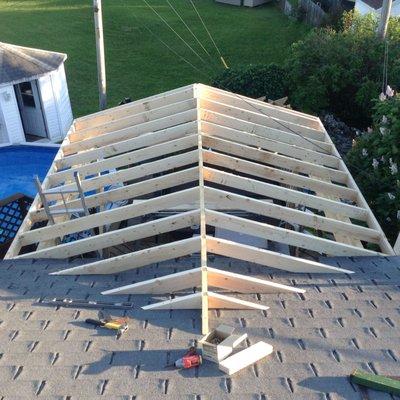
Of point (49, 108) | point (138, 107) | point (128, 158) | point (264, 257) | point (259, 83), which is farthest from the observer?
point (259, 83)

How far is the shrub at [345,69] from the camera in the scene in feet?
53.1

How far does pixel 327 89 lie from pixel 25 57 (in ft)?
34.4

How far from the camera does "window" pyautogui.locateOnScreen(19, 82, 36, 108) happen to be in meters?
16.4

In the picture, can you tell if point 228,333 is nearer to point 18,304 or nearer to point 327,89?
point 18,304

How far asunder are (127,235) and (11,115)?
10927 millimetres

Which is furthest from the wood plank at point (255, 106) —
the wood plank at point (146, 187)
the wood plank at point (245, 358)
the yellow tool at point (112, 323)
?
the wood plank at point (245, 358)

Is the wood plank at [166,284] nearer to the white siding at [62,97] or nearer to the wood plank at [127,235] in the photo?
the wood plank at [127,235]

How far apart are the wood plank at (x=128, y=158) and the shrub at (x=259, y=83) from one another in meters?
10.1

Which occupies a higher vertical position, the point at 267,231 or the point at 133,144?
the point at 267,231

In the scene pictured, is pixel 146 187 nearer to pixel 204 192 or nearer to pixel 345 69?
pixel 204 192

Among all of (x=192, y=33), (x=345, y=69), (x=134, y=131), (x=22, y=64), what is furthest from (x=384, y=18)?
(x=192, y=33)

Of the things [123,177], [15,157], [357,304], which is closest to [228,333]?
[357,304]

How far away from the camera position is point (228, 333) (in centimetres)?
492

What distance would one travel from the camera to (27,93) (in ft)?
53.9
